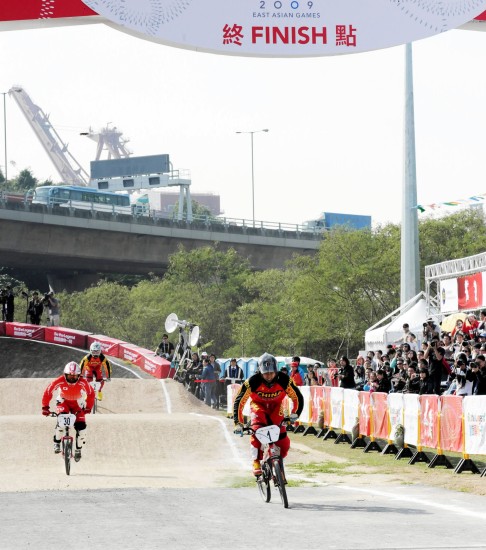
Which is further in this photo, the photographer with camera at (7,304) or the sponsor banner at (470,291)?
the photographer with camera at (7,304)

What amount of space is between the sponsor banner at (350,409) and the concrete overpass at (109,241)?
5333cm

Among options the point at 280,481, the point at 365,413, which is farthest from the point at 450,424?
the point at 280,481

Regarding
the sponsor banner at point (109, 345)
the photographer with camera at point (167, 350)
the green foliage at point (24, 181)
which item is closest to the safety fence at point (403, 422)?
the photographer with camera at point (167, 350)

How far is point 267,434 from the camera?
1426cm

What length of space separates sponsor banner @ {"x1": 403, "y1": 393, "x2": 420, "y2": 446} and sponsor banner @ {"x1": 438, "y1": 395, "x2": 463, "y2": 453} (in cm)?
126

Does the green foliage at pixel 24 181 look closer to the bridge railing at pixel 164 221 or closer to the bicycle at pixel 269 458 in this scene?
the bridge railing at pixel 164 221

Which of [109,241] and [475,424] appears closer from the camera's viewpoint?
[475,424]

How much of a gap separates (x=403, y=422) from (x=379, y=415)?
1.48m

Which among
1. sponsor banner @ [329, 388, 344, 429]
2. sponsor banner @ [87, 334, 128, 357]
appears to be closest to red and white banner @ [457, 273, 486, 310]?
sponsor banner @ [329, 388, 344, 429]

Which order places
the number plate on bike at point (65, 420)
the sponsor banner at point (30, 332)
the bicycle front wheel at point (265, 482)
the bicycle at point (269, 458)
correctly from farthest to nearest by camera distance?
the sponsor banner at point (30, 332) < the number plate on bike at point (65, 420) < the bicycle front wheel at point (265, 482) < the bicycle at point (269, 458)

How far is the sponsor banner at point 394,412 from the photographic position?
2249 centimetres

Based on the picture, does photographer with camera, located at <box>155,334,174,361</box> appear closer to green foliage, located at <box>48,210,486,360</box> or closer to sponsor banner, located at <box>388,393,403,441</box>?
green foliage, located at <box>48,210,486,360</box>

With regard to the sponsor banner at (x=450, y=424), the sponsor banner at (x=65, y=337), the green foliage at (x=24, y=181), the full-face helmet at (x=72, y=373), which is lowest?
the sponsor banner at (x=450, y=424)

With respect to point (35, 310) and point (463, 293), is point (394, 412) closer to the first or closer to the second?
point (463, 293)
